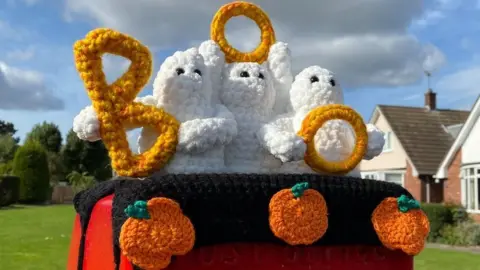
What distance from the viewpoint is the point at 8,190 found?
2675 cm

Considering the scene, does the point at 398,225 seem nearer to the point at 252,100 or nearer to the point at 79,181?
the point at 252,100

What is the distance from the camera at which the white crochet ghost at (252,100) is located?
237cm

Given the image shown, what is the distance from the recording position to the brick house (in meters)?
19.2

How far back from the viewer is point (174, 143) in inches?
86.6

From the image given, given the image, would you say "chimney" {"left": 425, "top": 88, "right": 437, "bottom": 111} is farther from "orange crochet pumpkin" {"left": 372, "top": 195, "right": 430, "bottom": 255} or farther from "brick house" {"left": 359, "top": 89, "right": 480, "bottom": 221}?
"orange crochet pumpkin" {"left": 372, "top": 195, "right": 430, "bottom": 255}

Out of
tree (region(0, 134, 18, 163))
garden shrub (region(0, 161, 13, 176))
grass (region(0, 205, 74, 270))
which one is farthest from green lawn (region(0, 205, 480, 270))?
tree (region(0, 134, 18, 163))

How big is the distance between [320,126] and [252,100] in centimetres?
33

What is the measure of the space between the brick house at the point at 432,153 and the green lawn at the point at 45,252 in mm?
6813

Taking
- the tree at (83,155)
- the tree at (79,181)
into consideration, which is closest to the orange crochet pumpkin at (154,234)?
the tree at (79,181)

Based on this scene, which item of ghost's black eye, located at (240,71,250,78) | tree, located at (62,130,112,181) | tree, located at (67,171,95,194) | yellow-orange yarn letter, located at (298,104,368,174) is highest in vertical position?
tree, located at (62,130,112,181)

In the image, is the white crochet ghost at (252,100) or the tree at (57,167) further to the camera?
the tree at (57,167)

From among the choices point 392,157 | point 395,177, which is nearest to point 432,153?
point 392,157

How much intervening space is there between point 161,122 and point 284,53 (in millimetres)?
751

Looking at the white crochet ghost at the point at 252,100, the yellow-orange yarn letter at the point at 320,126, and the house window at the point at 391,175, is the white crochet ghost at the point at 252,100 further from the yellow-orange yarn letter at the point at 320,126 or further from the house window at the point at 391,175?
the house window at the point at 391,175
